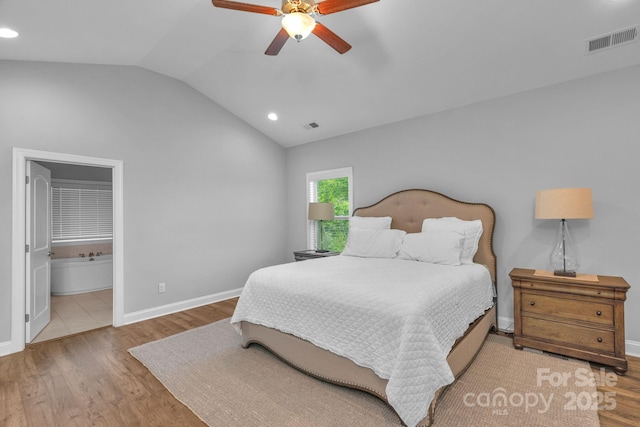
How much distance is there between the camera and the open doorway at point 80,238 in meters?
4.89

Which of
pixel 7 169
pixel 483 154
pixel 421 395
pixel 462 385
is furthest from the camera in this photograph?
pixel 483 154

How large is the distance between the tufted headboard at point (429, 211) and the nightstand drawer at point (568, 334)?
0.60 m

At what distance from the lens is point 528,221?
122 inches

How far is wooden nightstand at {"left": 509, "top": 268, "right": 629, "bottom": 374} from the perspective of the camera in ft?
7.56

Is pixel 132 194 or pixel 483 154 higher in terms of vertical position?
pixel 483 154

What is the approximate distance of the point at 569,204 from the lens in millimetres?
2525

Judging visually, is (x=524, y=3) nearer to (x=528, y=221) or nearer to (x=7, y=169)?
(x=528, y=221)

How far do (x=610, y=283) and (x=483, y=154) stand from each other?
5.51ft

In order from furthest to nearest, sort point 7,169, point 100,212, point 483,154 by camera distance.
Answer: point 100,212
point 483,154
point 7,169

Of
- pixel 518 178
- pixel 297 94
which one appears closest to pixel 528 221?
pixel 518 178

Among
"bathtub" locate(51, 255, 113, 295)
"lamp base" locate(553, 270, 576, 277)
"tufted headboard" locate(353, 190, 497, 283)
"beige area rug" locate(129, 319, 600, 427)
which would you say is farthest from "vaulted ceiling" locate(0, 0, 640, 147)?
"bathtub" locate(51, 255, 113, 295)

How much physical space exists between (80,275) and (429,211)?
587cm

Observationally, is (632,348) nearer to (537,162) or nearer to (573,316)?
(573,316)

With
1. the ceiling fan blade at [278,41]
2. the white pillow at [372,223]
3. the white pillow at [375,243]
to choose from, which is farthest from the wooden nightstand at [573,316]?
the ceiling fan blade at [278,41]
